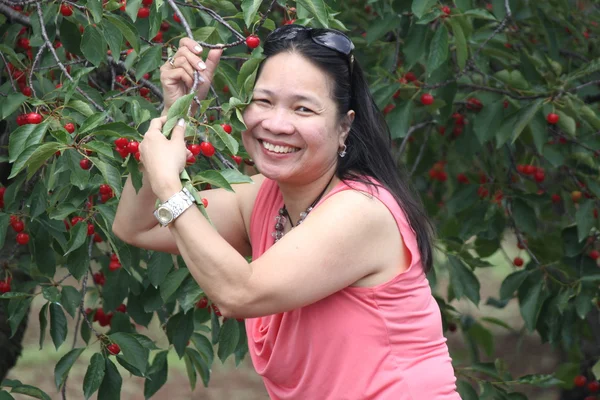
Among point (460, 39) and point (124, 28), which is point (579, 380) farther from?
point (124, 28)

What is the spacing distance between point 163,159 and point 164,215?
12 cm

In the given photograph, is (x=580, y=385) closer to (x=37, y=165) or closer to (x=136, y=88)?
(x=136, y=88)

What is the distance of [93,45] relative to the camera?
257 cm

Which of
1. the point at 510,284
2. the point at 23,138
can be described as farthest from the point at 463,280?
the point at 23,138

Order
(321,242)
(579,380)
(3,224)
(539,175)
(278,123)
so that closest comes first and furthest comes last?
(321,242)
(278,123)
(3,224)
(539,175)
(579,380)

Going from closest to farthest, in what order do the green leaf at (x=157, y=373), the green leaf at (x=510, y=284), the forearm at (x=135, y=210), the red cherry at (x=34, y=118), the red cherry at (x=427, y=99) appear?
the forearm at (x=135, y=210), the red cherry at (x=34, y=118), the green leaf at (x=157, y=373), the red cherry at (x=427, y=99), the green leaf at (x=510, y=284)

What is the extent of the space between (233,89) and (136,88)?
0.29m

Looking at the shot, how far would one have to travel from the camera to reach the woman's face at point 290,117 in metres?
2.05

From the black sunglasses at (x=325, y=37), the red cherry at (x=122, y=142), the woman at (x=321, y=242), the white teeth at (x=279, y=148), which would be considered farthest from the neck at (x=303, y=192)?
the red cherry at (x=122, y=142)

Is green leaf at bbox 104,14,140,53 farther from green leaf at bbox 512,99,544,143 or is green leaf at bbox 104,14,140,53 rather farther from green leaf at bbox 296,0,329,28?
green leaf at bbox 512,99,544,143

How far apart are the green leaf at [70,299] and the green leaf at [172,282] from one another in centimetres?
29

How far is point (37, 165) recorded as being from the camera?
2107 millimetres

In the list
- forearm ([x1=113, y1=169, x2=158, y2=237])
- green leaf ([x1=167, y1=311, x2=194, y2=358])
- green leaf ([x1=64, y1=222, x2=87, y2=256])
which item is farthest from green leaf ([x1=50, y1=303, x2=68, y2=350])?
forearm ([x1=113, y1=169, x2=158, y2=237])

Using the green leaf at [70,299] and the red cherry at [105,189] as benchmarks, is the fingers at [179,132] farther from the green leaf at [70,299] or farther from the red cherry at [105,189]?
the green leaf at [70,299]
